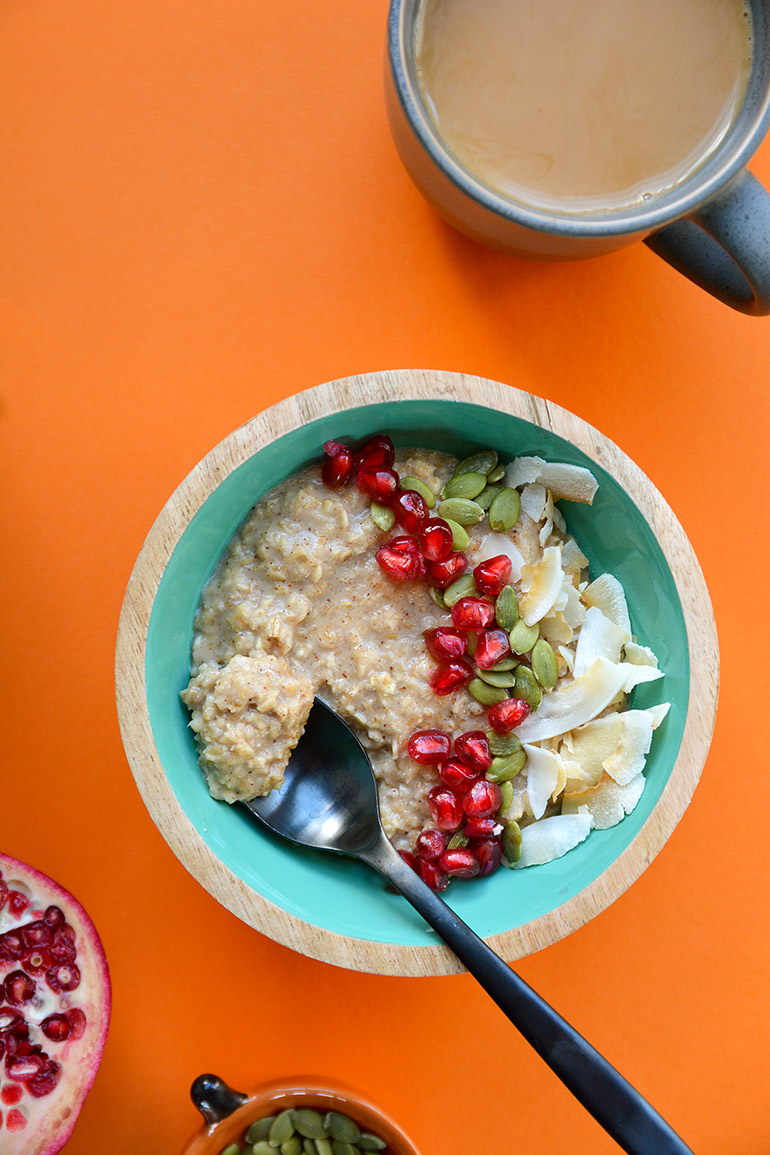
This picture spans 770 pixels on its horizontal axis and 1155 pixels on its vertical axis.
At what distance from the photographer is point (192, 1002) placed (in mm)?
2033

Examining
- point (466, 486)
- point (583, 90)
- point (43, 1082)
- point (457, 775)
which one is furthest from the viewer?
point (43, 1082)

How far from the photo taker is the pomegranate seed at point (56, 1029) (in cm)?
186

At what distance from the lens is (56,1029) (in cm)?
186

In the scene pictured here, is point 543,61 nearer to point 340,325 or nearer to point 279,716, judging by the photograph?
point 340,325

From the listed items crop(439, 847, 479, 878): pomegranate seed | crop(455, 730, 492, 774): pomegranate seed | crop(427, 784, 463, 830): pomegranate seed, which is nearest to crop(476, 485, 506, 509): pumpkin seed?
crop(455, 730, 492, 774): pomegranate seed

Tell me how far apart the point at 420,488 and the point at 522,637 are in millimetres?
341

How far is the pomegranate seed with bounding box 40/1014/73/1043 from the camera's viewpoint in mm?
1858

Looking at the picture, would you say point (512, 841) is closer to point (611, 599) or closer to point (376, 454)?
point (611, 599)

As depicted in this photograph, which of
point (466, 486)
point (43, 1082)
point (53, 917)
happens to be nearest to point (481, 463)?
point (466, 486)

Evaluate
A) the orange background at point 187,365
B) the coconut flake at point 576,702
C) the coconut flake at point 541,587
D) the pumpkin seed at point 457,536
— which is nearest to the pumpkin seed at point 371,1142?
the orange background at point 187,365

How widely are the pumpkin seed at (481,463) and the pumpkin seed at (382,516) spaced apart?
0.18 m

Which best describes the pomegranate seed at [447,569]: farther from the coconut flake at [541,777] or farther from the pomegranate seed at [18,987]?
the pomegranate seed at [18,987]

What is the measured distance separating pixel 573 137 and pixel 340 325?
2.25ft

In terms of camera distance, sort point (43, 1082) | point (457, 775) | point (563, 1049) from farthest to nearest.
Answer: point (43, 1082), point (457, 775), point (563, 1049)
